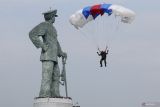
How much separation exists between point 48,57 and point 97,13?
3871mm

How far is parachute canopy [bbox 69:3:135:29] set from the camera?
37.1 m

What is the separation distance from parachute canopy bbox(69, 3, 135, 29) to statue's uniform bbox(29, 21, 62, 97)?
1579 millimetres

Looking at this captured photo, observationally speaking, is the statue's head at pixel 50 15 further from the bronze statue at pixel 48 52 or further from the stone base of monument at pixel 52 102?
the stone base of monument at pixel 52 102

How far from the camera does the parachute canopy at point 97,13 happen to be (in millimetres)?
37094

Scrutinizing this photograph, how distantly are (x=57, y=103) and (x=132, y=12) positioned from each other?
6.82 m

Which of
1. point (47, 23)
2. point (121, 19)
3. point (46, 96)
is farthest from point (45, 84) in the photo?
point (121, 19)

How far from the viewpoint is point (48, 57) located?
37.1 metres

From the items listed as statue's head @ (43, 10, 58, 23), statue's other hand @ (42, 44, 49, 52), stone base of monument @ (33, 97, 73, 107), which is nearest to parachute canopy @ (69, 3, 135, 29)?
statue's head @ (43, 10, 58, 23)

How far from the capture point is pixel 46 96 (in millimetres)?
36594

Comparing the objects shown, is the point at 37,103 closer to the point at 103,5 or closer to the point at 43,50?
the point at 43,50

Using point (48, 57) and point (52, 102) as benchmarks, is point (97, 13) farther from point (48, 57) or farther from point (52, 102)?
point (52, 102)

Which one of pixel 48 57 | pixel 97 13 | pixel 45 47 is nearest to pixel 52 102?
pixel 48 57

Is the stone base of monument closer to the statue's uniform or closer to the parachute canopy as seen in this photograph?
the statue's uniform

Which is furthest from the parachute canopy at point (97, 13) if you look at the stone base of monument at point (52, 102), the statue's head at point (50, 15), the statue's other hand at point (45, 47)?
the stone base of monument at point (52, 102)
